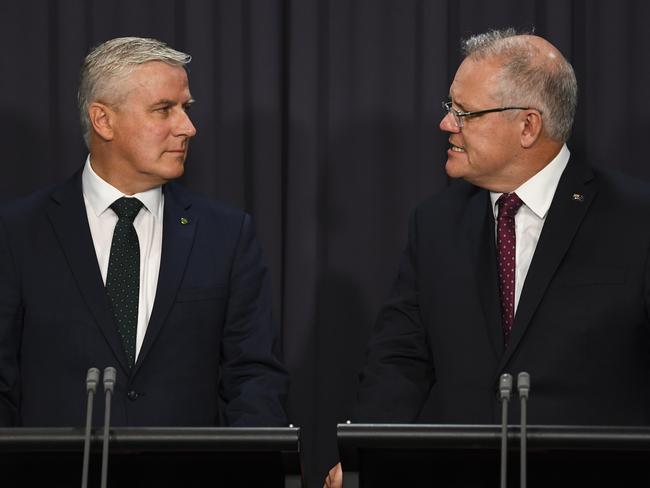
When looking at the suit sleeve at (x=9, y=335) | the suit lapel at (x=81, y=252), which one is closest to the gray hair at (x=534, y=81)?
the suit lapel at (x=81, y=252)

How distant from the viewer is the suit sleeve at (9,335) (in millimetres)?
3305

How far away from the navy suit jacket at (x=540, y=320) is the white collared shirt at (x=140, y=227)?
62cm

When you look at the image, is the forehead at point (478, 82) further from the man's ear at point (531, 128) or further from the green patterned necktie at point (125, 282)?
the green patterned necktie at point (125, 282)

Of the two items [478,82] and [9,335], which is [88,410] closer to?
[9,335]

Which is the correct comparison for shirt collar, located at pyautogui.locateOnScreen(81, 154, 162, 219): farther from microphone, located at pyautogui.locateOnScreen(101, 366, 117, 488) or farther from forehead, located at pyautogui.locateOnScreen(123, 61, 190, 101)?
microphone, located at pyautogui.locateOnScreen(101, 366, 117, 488)

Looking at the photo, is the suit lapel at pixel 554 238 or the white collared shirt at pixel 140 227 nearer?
the suit lapel at pixel 554 238

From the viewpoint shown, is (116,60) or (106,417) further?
(116,60)

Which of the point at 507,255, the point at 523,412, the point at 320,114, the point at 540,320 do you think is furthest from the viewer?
the point at 320,114

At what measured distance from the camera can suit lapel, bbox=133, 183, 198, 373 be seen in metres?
3.36

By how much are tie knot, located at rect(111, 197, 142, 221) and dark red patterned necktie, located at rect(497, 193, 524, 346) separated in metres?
0.99

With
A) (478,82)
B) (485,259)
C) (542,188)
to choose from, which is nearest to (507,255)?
(485,259)

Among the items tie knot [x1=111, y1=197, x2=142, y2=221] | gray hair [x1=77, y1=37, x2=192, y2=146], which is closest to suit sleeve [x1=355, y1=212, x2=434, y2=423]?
tie knot [x1=111, y1=197, x2=142, y2=221]

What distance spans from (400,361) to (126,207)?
852 millimetres

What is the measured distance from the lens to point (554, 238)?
3.31 m
